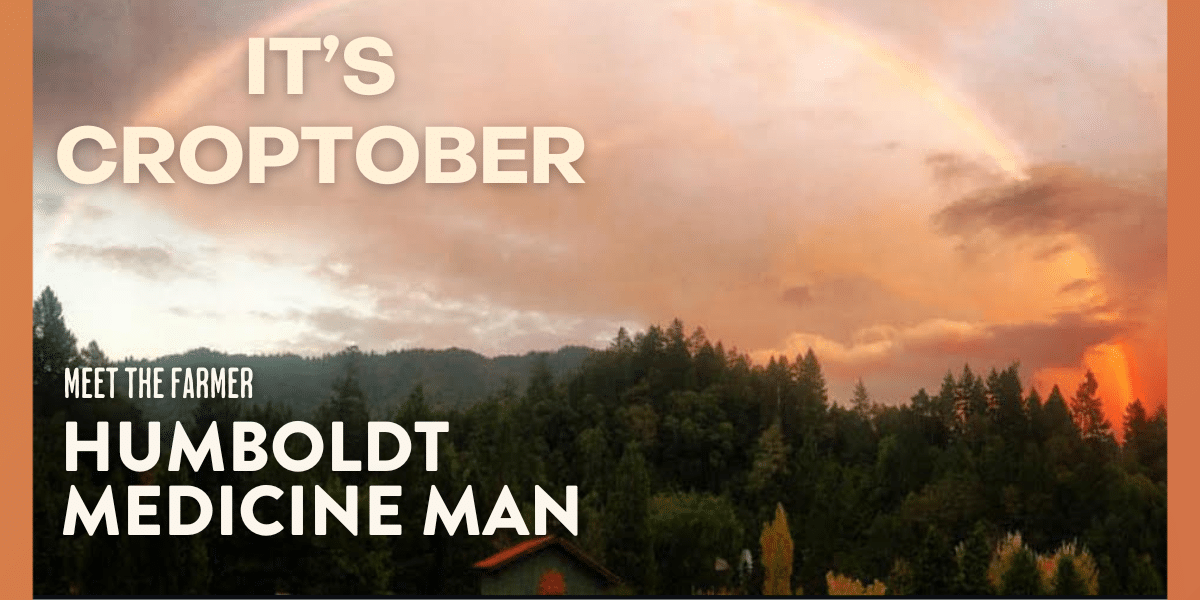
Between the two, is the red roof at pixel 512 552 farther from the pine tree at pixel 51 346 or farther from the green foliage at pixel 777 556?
the pine tree at pixel 51 346

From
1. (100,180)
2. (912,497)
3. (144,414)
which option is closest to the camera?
(100,180)

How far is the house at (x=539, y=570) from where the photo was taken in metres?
19.8

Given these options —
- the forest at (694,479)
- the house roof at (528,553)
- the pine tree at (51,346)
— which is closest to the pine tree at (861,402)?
the forest at (694,479)

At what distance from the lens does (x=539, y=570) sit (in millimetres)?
19766

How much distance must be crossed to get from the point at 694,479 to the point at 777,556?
82.0 inches

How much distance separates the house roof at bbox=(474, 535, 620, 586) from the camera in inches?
782

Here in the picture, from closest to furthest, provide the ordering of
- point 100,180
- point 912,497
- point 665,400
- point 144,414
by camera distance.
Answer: point 100,180, point 144,414, point 912,497, point 665,400

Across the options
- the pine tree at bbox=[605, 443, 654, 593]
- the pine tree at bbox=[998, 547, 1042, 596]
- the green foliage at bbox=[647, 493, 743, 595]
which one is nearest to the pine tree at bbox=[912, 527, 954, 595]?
the pine tree at bbox=[998, 547, 1042, 596]

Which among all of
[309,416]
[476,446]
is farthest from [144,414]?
[476,446]

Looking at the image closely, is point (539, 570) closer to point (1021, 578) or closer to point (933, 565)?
point (933, 565)

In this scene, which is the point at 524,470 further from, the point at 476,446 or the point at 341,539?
the point at 341,539

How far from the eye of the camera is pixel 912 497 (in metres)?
21.7

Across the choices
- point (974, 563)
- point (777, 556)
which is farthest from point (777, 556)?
point (974, 563)

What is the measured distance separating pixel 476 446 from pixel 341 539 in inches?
105
